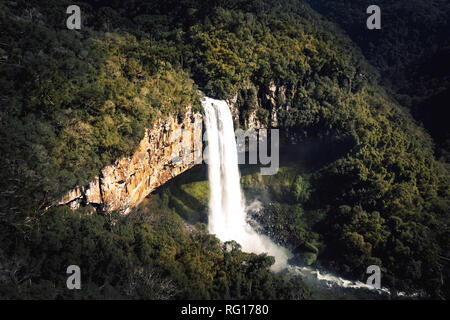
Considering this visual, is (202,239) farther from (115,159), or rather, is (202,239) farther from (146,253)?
(115,159)

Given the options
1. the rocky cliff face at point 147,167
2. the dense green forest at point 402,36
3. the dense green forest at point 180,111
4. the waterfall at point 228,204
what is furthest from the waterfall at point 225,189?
the dense green forest at point 402,36

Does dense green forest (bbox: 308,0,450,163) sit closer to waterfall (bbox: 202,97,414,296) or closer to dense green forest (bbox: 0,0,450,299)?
dense green forest (bbox: 0,0,450,299)

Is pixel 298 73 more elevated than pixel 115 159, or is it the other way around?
pixel 298 73

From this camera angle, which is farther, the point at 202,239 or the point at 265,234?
the point at 265,234

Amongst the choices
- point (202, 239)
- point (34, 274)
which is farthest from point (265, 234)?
point (34, 274)
